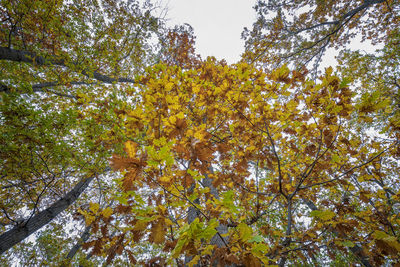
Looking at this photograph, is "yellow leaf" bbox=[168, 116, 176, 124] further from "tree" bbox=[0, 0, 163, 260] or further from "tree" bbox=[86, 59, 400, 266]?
"tree" bbox=[0, 0, 163, 260]

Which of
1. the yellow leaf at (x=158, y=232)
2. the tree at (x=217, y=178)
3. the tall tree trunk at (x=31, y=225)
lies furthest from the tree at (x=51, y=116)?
the yellow leaf at (x=158, y=232)

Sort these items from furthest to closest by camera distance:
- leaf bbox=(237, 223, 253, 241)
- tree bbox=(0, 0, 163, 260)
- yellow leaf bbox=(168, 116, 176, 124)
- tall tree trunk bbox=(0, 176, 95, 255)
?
tall tree trunk bbox=(0, 176, 95, 255)
tree bbox=(0, 0, 163, 260)
yellow leaf bbox=(168, 116, 176, 124)
leaf bbox=(237, 223, 253, 241)

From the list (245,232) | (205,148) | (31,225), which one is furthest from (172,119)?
(31,225)

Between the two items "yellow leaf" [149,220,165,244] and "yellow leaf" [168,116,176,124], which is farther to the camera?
"yellow leaf" [168,116,176,124]

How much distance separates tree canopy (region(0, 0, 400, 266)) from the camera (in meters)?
1.15

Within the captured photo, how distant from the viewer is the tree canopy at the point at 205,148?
115cm

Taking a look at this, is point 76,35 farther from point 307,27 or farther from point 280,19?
point 307,27

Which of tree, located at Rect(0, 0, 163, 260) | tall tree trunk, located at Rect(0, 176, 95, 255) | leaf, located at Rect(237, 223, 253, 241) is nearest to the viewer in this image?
leaf, located at Rect(237, 223, 253, 241)

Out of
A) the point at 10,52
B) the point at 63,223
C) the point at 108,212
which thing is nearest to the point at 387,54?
the point at 108,212

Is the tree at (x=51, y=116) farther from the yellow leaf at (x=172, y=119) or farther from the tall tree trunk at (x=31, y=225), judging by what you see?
Answer: the yellow leaf at (x=172, y=119)

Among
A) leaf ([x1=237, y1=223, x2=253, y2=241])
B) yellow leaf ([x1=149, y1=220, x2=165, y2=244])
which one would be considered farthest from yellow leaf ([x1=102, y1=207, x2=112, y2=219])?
leaf ([x1=237, y1=223, x2=253, y2=241])

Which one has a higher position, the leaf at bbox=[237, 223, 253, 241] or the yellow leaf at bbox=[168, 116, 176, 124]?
the yellow leaf at bbox=[168, 116, 176, 124]

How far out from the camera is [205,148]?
1181 mm

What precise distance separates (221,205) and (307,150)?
1508 millimetres
